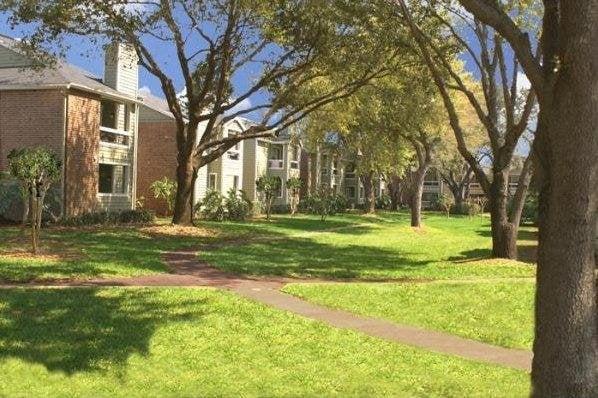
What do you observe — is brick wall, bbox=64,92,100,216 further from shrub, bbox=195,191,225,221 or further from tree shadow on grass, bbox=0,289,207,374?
tree shadow on grass, bbox=0,289,207,374

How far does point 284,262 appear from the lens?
16.5m

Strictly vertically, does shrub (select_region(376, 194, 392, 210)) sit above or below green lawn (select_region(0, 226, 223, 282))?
above

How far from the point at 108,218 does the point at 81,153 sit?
313 centimetres

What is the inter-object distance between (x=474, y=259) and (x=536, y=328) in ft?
43.1

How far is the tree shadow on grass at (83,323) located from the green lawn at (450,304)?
2.51 metres

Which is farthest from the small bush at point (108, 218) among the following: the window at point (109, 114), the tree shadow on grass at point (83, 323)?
the tree shadow on grass at point (83, 323)

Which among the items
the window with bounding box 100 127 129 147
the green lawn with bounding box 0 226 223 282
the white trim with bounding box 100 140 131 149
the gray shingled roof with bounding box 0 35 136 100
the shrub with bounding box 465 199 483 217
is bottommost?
the green lawn with bounding box 0 226 223 282

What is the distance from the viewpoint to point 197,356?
8219 millimetres

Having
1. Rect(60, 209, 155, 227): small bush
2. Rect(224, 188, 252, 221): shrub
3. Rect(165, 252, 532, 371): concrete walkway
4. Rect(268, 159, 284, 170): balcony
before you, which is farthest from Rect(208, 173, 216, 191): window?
Rect(165, 252, 532, 371): concrete walkway

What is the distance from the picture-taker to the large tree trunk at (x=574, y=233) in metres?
5.23

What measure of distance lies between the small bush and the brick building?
45.2 inches

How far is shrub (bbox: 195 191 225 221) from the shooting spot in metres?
33.4

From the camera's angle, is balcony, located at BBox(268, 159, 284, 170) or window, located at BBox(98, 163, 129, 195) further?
balcony, located at BBox(268, 159, 284, 170)

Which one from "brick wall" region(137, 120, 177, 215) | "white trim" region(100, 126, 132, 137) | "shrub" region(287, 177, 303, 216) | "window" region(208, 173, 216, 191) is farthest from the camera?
"shrub" region(287, 177, 303, 216)
